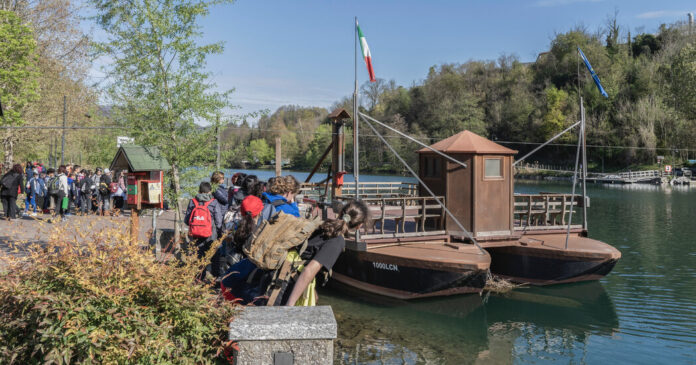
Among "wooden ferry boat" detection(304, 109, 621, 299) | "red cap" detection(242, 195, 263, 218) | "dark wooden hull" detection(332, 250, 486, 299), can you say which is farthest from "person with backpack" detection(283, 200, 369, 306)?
"wooden ferry boat" detection(304, 109, 621, 299)

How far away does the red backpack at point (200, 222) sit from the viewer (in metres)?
9.16

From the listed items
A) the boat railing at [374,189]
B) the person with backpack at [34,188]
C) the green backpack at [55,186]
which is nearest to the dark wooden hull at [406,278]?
the boat railing at [374,189]

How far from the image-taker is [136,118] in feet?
41.7

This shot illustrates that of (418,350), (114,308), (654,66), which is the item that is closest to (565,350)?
(418,350)

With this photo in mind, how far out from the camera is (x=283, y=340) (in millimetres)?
3557

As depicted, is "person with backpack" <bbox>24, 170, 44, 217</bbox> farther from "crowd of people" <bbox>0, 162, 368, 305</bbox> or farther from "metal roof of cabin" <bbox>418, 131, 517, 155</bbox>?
"metal roof of cabin" <bbox>418, 131, 517, 155</bbox>

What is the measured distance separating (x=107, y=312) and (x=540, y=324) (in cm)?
1021

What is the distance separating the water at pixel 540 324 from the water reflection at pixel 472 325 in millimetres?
19

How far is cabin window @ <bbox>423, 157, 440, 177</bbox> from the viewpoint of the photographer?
14.4 m

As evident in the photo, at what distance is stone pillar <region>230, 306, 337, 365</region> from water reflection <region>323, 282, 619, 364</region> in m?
5.57

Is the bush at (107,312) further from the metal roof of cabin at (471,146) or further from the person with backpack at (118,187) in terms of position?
the person with backpack at (118,187)

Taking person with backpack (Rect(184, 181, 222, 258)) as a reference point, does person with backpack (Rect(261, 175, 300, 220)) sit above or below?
above

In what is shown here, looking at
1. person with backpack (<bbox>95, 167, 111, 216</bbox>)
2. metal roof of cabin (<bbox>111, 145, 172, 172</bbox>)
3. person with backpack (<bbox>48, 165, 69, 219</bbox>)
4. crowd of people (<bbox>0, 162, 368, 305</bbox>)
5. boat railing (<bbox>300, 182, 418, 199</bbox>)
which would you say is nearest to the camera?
crowd of people (<bbox>0, 162, 368, 305</bbox>)

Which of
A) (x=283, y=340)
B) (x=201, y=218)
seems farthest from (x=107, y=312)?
(x=201, y=218)
